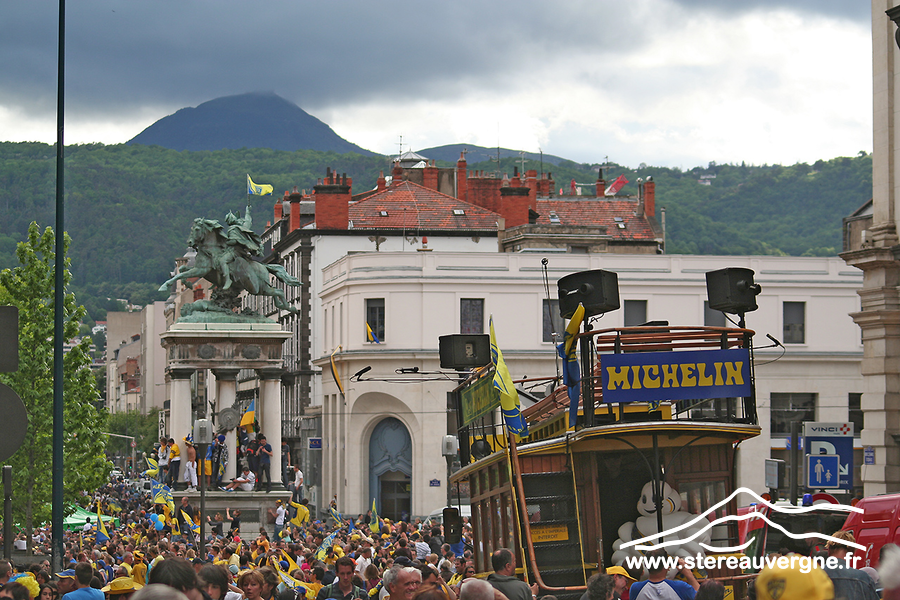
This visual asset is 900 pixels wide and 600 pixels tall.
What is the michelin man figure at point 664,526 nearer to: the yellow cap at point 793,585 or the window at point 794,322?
the yellow cap at point 793,585

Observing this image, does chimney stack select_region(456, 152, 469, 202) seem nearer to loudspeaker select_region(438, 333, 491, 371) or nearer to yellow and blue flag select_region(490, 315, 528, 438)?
loudspeaker select_region(438, 333, 491, 371)

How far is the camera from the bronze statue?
45.1 metres

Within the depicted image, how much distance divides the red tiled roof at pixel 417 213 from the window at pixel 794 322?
17.0m

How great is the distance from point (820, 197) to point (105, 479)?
119790 mm

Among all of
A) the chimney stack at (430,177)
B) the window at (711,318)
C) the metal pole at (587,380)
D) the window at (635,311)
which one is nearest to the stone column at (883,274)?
the metal pole at (587,380)

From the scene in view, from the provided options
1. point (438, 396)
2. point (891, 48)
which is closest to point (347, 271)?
Answer: point (438, 396)

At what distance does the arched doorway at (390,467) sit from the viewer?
59.9 m

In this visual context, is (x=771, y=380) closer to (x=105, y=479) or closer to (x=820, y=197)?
(x=105, y=479)

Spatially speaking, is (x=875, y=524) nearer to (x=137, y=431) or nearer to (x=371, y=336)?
(x=371, y=336)

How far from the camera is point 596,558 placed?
15375 mm

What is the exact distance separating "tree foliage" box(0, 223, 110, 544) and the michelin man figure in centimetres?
2542

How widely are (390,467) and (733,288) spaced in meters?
45.0

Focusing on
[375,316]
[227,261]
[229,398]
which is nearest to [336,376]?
[375,316]

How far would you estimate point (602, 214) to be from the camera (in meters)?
80.9
